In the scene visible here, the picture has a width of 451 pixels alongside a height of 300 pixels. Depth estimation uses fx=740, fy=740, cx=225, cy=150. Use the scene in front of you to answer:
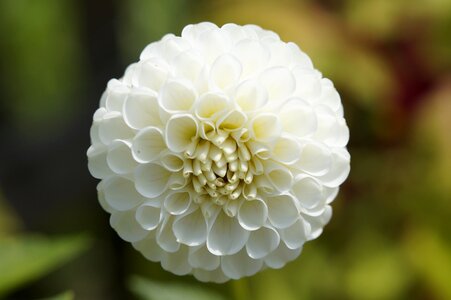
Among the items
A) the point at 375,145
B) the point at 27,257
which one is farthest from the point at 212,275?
the point at 375,145

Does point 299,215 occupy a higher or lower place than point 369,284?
higher

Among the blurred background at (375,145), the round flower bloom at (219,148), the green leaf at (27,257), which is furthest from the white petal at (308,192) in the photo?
the blurred background at (375,145)

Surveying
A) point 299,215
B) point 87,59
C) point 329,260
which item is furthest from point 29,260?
point 87,59

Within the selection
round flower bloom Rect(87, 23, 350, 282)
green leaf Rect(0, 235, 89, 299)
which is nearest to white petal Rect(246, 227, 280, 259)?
round flower bloom Rect(87, 23, 350, 282)

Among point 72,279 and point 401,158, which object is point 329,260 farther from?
point 72,279

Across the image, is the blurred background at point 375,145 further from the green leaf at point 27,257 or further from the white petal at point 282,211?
the white petal at point 282,211

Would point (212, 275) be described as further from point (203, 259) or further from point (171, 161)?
point (171, 161)
